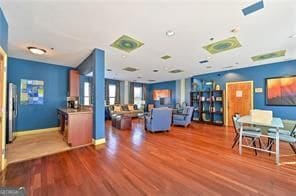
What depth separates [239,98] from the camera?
6777mm

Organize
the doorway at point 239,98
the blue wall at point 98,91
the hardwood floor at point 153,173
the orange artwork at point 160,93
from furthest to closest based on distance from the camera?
the orange artwork at point 160,93 < the doorway at point 239,98 < the blue wall at point 98,91 < the hardwood floor at point 153,173

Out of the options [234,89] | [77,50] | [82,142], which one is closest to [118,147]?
[82,142]

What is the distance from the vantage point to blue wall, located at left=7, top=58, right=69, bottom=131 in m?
5.04

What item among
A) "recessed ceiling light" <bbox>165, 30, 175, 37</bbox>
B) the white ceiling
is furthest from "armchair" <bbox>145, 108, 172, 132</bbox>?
"recessed ceiling light" <bbox>165, 30, 175, 37</bbox>

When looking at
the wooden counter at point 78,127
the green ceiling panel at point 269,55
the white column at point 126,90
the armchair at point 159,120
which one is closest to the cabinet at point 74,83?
the wooden counter at point 78,127

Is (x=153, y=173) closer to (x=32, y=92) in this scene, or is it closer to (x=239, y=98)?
(x=32, y=92)

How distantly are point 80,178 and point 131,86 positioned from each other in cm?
890

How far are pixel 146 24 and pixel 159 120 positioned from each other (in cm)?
344

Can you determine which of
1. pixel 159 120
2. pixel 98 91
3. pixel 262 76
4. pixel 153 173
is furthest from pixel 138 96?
pixel 153 173

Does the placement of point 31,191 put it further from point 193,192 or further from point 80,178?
point 193,192

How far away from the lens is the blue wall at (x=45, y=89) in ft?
16.5

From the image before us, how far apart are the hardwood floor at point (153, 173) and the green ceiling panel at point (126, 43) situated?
269 centimetres

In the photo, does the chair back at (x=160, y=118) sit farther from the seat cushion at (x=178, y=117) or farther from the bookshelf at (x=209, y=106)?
the bookshelf at (x=209, y=106)

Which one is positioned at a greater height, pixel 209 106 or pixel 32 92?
pixel 32 92
